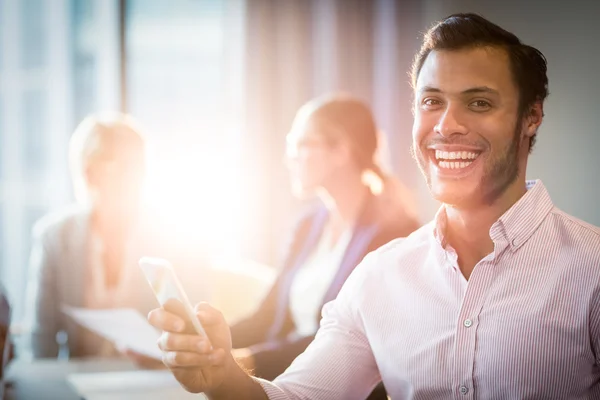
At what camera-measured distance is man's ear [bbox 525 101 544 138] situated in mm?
1413

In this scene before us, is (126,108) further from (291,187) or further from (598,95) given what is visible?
(598,95)

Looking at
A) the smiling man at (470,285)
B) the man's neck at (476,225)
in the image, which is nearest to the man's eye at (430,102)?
the smiling man at (470,285)

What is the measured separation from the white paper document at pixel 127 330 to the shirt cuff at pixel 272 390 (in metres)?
0.59

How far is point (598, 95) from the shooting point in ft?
8.80

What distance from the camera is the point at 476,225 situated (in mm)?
1387

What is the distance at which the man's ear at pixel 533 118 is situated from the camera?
55.6 inches

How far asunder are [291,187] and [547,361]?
10.4ft

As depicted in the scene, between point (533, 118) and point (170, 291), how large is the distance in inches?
31.9

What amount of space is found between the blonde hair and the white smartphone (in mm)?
1723

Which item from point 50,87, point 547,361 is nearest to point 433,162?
point 547,361

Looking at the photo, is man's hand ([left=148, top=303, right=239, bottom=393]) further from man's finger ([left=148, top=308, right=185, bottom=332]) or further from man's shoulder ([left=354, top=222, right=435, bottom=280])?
man's shoulder ([left=354, top=222, right=435, bottom=280])

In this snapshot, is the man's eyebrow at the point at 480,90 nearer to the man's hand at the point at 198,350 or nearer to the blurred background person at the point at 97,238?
the man's hand at the point at 198,350

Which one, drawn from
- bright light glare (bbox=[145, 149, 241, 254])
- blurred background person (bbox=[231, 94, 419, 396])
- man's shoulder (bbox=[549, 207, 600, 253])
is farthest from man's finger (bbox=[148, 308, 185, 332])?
bright light glare (bbox=[145, 149, 241, 254])

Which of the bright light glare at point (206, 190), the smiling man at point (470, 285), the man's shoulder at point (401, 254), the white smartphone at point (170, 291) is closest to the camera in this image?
the white smartphone at point (170, 291)
